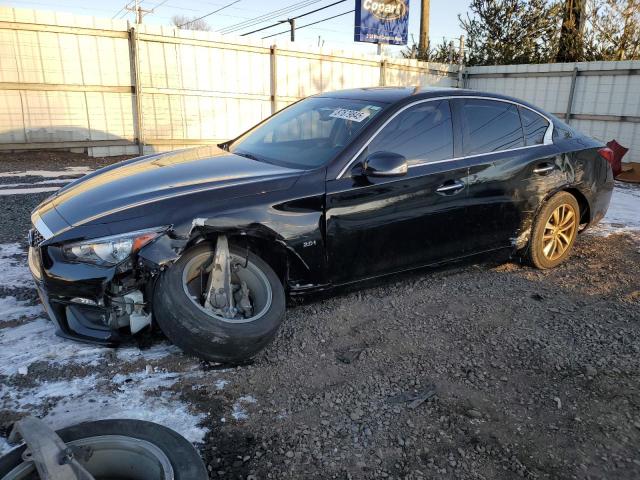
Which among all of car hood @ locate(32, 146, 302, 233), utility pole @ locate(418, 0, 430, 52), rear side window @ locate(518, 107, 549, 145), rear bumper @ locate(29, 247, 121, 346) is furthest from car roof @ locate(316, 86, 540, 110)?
utility pole @ locate(418, 0, 430, 52)

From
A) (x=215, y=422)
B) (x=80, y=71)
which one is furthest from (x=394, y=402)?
(x=80, y=71)

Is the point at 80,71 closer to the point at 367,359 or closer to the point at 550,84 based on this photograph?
the point at 367,359

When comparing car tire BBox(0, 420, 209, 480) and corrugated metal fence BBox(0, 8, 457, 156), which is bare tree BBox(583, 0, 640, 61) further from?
car tire BBox(0, 420, 209, 480)

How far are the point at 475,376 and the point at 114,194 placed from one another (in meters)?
2.45

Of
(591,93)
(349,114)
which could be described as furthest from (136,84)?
(591,93)

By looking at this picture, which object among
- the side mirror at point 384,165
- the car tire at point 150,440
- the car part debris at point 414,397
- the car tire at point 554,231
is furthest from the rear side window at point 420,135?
the car tire at point 150,440

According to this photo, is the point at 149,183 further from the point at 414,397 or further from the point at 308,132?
the point at 414,397

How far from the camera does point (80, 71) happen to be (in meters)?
10.0

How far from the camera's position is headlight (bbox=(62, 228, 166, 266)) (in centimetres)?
270

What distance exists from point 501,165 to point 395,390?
2.23 meters

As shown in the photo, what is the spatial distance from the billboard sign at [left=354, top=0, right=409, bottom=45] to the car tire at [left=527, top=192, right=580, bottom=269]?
39.4 feet

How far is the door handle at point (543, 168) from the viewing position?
4332 mm

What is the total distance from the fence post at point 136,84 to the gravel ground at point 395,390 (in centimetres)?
760

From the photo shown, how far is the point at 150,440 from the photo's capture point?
2.08 metres
